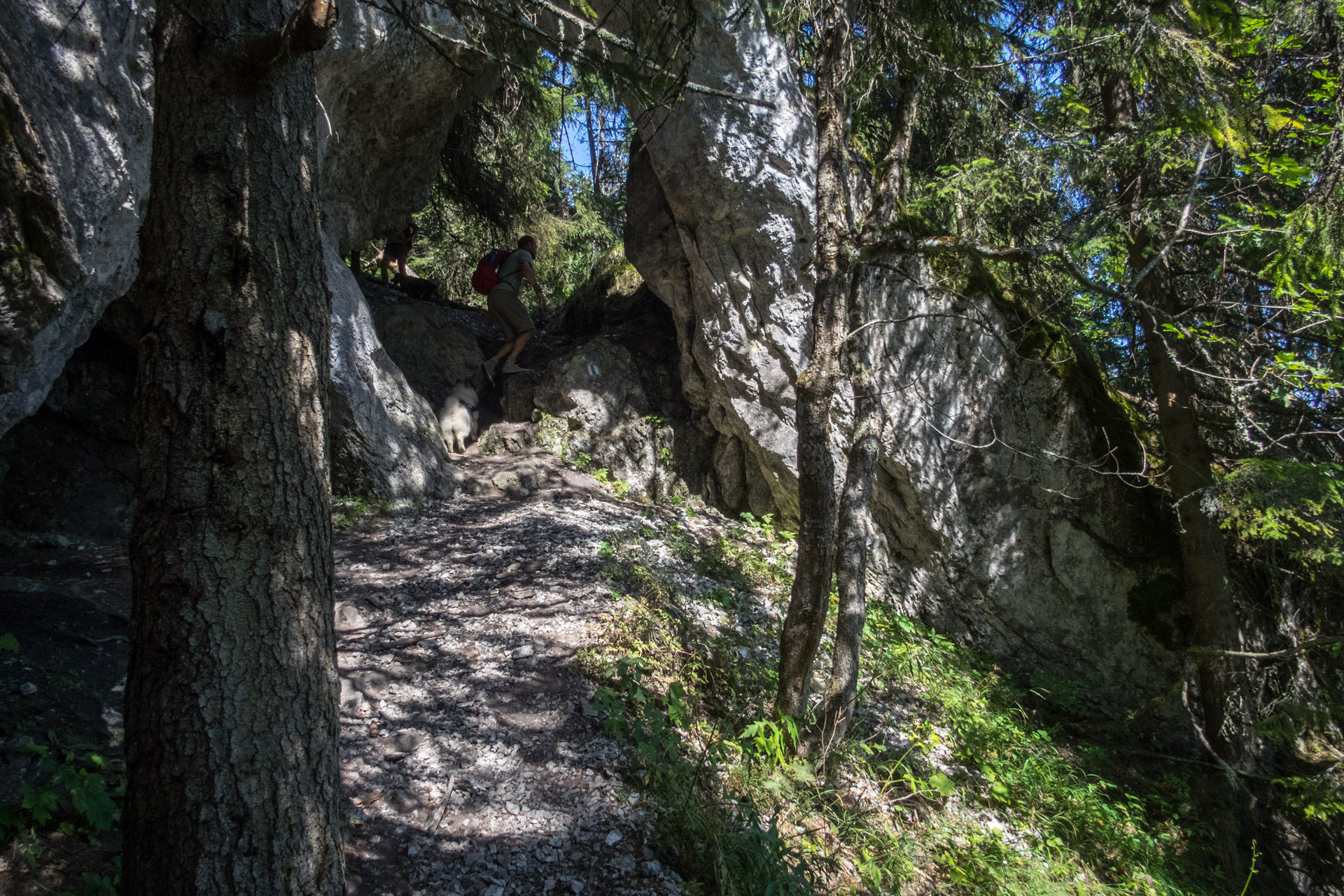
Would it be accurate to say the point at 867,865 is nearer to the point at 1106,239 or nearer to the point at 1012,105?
the point at 1106,239

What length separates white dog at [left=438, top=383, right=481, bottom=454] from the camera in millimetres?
8867

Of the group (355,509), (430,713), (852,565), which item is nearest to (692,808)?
(430,713)

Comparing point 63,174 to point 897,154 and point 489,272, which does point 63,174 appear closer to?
point 897,154

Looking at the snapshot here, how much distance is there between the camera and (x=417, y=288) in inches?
446

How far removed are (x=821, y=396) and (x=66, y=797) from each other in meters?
4.10

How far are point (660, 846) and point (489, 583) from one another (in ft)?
9.50

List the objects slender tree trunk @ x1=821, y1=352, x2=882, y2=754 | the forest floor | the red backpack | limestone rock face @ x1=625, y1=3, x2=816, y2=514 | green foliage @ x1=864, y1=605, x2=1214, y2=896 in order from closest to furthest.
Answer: the forest floor, green foliage @ x1=864, y1=605, x2=1214, y2=896, slender tree trunk @ x1=821, y1=352, x2=882, y2=754, limestone rock face @ x1=625, y1=3, x2=816, y2=514, the red backpack

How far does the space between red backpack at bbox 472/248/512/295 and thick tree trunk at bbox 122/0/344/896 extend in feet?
25.7

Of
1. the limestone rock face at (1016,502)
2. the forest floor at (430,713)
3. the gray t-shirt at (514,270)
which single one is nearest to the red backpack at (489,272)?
the gray t-shirt at (514,270)

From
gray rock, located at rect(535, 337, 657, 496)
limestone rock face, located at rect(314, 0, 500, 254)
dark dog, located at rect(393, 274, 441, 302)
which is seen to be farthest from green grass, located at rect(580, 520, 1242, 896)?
dark dog, located at rect(393, 274, 441, 302)

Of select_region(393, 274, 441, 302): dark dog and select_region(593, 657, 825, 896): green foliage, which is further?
select_region(393, 274, 441, 302): dark dog

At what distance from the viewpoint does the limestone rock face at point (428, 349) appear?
9469mm

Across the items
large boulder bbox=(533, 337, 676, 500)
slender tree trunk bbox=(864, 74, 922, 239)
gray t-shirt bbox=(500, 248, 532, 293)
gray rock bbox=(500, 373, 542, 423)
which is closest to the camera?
slender tree trunk bbox=(864, 74, 922, 239)

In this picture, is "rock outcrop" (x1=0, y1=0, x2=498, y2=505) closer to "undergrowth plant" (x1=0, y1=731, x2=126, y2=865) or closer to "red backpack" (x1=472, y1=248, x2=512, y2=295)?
"undergrowth plant" (x1=0, y1=731, x2=126, y2=865)
